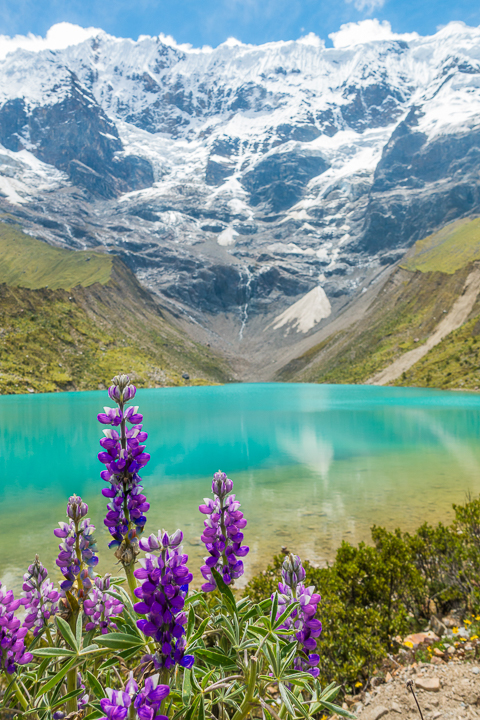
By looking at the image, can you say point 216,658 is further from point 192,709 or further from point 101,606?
point 101,606

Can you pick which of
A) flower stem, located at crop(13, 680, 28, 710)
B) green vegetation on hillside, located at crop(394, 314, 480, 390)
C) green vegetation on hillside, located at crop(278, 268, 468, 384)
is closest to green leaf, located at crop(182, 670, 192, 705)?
flower stem, located at crop(13, 680, 28, 710)

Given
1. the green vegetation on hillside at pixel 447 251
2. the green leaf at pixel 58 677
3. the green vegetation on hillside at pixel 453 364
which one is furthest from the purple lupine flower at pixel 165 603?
the green vegetation on hillside at pixel 447 251

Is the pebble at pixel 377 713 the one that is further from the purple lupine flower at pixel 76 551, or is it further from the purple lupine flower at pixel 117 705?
the purple lupine flower at pixel 117 705

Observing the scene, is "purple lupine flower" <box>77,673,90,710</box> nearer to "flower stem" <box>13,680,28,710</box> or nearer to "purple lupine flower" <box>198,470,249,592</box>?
"flower stem" <box>13,680,28,710</box>

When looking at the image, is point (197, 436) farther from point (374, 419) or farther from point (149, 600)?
point (149, 600)

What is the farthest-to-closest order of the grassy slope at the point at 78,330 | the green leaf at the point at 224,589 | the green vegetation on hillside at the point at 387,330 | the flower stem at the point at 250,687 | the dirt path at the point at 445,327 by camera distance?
1. the green vegetation on hillside at the point at 387,330
2. the dirt path at the point at 445,327
3. the grassy slope at the point at 78,330
4. the green leaf at the point at 224,589
5. the flower stem at the point at 250,687

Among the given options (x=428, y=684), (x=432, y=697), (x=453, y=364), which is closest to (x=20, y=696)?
(x=432, y=697)

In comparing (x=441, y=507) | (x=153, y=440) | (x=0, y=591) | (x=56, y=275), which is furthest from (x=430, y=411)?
(x=56, y=275)
